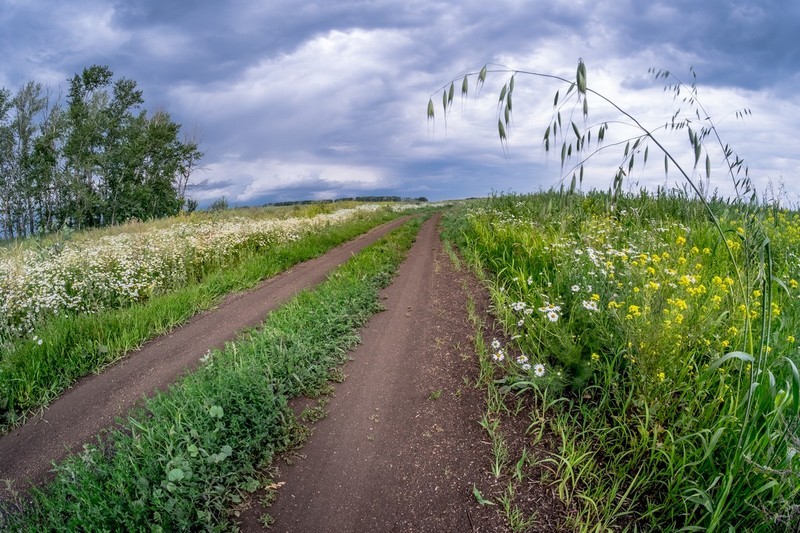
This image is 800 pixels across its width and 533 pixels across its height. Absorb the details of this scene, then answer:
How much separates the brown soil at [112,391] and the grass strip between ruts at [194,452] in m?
0.48

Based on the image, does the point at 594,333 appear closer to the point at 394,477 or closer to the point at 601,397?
the point at 601,397

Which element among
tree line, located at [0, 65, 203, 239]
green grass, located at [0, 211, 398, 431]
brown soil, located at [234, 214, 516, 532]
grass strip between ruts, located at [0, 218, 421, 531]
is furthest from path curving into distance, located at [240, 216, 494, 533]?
tree line, located at [0, 65, 203, 239]

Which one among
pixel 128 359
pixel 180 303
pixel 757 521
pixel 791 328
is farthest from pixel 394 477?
pixel 180 303

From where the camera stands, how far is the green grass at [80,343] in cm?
504

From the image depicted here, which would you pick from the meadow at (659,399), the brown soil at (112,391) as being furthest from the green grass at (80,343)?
the meadow at (659,399)

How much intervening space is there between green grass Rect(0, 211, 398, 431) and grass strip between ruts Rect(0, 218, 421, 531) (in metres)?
1.92

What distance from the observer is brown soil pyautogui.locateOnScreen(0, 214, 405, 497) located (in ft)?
13.4

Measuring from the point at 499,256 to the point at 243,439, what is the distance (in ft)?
23.0

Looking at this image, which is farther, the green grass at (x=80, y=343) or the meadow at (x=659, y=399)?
the green grass at (x=80, y=343)

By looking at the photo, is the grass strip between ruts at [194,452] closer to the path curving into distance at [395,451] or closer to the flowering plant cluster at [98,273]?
the path curving into distance at [395,451]

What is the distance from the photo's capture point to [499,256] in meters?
9.16

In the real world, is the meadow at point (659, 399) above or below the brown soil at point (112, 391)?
above

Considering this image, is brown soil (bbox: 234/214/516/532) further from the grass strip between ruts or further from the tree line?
the tree line

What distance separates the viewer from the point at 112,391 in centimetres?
508
